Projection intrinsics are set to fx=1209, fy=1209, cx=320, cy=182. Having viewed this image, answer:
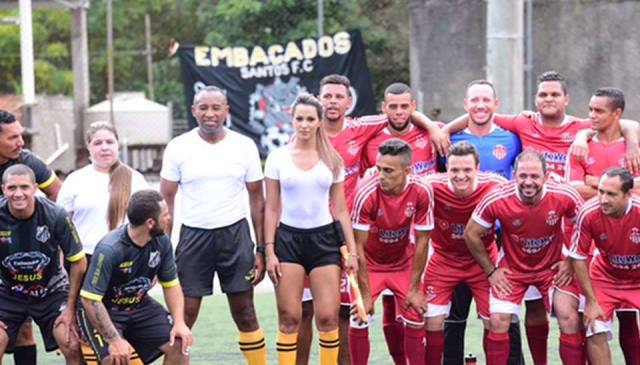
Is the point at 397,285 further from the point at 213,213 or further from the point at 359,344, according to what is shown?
the point at 213,213

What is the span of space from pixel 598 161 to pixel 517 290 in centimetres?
101

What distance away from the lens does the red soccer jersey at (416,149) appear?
8289mm

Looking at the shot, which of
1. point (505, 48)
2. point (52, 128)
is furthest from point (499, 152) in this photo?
point (52, 128)

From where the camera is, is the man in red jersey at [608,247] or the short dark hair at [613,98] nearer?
the man in red jersey at [608,247]

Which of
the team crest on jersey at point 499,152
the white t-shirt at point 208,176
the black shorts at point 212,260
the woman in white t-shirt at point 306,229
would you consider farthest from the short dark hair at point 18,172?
the team crest on jersey at point 499,152

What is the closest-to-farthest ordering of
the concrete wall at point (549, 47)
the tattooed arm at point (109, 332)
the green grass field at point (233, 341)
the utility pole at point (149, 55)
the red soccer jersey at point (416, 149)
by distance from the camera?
the tattooed arm at point (109, 332), the red soccer jersey at point (416, 149), the green grass field at point (233, 341), the concrete wall at point (549, 47), the utility pole at point (149, 55)

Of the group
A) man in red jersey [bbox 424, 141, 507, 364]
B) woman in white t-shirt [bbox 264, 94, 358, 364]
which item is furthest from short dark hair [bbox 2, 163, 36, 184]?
man in red jersey [bbox 424, 141, 507, 364]

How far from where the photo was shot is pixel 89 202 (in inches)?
293

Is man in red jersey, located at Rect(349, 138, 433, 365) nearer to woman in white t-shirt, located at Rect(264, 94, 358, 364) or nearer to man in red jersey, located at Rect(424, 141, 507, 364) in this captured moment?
man in red jersey, located at Rect(424, 141, 507, 364)

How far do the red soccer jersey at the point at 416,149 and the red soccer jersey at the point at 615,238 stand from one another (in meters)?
1.31

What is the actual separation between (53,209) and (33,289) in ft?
1.69

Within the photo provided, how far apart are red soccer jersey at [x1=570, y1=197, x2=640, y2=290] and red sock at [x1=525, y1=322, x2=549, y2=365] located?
0.64m

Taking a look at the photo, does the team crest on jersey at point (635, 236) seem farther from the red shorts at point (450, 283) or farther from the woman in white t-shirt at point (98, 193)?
the woman in white t-shirt at point (98, 193)

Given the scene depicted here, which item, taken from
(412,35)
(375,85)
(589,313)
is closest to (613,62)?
(412,35)
